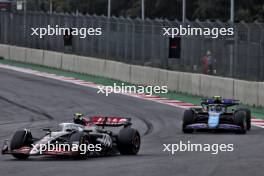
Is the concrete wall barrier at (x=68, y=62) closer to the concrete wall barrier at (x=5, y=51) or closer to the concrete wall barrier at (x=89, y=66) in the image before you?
the concrete wall barrier at (x=89, y=66)

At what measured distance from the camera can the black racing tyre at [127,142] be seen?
18984 millimetres

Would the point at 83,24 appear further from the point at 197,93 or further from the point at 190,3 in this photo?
the point at 190,3

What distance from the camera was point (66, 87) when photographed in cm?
3866

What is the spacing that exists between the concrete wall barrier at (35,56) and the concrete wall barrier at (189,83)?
14.9 m

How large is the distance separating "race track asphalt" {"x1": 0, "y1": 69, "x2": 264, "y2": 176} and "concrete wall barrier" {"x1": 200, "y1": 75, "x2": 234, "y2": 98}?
259 centimetres

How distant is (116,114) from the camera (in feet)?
96.6

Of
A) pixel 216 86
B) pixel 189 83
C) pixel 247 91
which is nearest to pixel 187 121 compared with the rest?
pixel 247 91

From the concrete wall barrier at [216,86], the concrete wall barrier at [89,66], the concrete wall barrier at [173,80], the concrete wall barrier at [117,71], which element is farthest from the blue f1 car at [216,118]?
the concrete wall barrier at [89,66]

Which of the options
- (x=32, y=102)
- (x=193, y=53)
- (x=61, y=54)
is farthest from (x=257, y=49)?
(x=61, y=54)

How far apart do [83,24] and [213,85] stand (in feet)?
49.8

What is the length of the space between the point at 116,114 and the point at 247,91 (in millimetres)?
5186

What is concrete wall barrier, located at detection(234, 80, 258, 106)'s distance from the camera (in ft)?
104

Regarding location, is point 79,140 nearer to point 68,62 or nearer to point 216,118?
point 216,118

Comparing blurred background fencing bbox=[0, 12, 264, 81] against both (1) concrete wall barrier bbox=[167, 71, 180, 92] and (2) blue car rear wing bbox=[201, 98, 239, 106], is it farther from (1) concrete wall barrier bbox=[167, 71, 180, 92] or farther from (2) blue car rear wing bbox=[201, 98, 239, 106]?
(2) blue car rear wing bbox=[201, 98, 239, 106]
